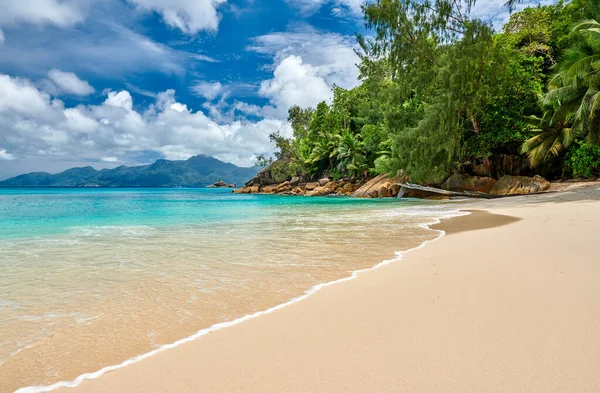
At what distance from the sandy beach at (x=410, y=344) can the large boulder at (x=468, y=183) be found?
72.9 ft

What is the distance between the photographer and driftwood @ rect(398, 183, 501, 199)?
2268cm

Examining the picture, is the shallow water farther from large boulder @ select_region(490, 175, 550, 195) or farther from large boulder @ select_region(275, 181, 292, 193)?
large boulder @ select_region(275, 181, 292, 193)

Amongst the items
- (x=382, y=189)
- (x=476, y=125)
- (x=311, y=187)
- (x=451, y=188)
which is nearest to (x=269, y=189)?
(x=311, y=187)

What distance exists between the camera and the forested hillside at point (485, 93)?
19828 millimetres

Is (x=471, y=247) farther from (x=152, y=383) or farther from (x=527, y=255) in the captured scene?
(x=152, y=383)

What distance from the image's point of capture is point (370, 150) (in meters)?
38.3

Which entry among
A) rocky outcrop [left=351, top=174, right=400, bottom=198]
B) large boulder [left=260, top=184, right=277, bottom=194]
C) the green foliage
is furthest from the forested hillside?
large boulder [left=260, top=184, right=277, bottom=194]

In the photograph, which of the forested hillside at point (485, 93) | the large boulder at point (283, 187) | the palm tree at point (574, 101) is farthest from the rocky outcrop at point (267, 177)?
the palm tree at point (574, 101)

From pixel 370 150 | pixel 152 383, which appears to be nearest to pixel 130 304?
pixel 152 383

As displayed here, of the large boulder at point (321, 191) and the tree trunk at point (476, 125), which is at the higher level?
the tree trunk at point (476, 125)

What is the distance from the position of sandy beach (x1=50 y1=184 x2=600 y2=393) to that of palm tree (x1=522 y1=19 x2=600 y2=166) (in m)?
16.4

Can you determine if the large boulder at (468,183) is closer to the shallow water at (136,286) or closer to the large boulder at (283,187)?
the shallow water at (136,286)

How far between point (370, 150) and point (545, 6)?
60.3 ft

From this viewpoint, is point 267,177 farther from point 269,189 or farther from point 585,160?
→ point 585,160
